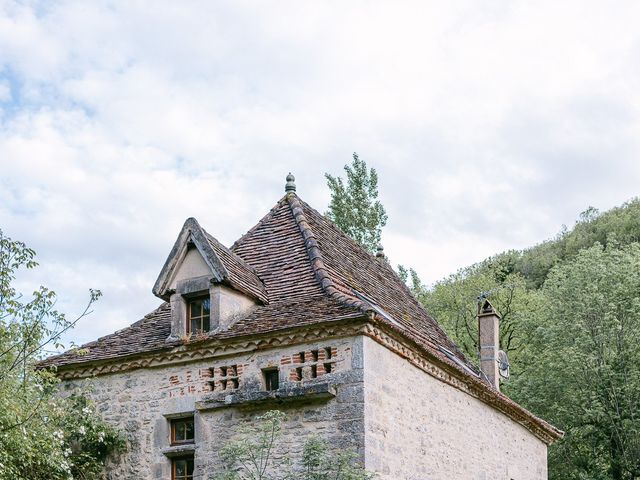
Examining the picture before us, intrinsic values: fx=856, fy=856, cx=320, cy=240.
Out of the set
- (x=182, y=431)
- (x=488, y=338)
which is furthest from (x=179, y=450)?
(x=488, y=338)

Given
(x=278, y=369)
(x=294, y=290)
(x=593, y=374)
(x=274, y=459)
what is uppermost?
(x=294, y=290)

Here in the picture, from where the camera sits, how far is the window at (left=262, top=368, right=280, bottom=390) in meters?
11.8

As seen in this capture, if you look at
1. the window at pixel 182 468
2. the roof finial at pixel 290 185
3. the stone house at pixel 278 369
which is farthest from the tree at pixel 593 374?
the window at pixel 182 468

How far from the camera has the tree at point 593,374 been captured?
24.0 m

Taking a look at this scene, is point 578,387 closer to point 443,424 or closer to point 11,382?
point 443,424

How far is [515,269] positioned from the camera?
164ft

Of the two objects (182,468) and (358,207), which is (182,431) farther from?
(358,207)

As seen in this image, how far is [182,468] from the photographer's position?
12.4 metres

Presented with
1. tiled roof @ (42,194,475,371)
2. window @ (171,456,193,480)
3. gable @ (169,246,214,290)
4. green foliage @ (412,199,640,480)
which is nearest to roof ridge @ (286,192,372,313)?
tiled roof @ (42,194,475,371)

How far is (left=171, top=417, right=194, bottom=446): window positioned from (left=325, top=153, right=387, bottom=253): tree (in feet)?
53.3

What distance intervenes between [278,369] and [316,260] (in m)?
2.20

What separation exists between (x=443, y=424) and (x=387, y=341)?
7.93 ft

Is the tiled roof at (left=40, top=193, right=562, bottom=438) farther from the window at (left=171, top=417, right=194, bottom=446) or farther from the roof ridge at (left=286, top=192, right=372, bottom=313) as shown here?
the window at (left=171, top=417, right=194, bottom=446)

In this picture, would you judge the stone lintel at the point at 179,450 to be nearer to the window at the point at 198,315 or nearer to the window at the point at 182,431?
the window at the point at 182,431
